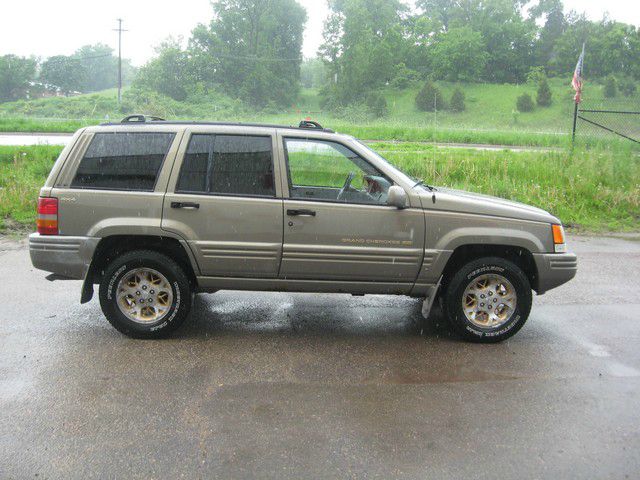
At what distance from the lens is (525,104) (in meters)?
59.1

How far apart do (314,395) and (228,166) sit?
2134mm

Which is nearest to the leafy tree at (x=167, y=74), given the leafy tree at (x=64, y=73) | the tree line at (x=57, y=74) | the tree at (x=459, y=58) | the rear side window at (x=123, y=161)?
the tree line at (x=57, y=74)

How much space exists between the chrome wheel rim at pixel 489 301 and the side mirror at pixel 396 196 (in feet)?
3.31

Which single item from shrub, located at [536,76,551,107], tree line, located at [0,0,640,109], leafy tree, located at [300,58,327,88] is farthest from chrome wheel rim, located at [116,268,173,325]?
leafy tree, located at [300,58,327,88]

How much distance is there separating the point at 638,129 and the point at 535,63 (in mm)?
77276

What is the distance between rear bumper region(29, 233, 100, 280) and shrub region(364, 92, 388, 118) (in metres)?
47.5

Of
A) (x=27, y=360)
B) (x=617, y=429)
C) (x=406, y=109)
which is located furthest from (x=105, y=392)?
(x=406, y=109)

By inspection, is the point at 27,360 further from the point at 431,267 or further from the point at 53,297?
the point at 431,267

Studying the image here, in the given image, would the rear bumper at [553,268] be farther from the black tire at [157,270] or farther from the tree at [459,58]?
the tree at [459,58]

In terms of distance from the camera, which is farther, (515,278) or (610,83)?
(610,83)

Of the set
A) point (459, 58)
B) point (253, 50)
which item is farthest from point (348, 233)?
point (459, 58)

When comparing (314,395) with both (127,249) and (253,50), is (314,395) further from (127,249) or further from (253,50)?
(253,50)

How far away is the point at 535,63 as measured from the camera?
87.4 metres

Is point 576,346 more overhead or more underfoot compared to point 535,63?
more underfoot
